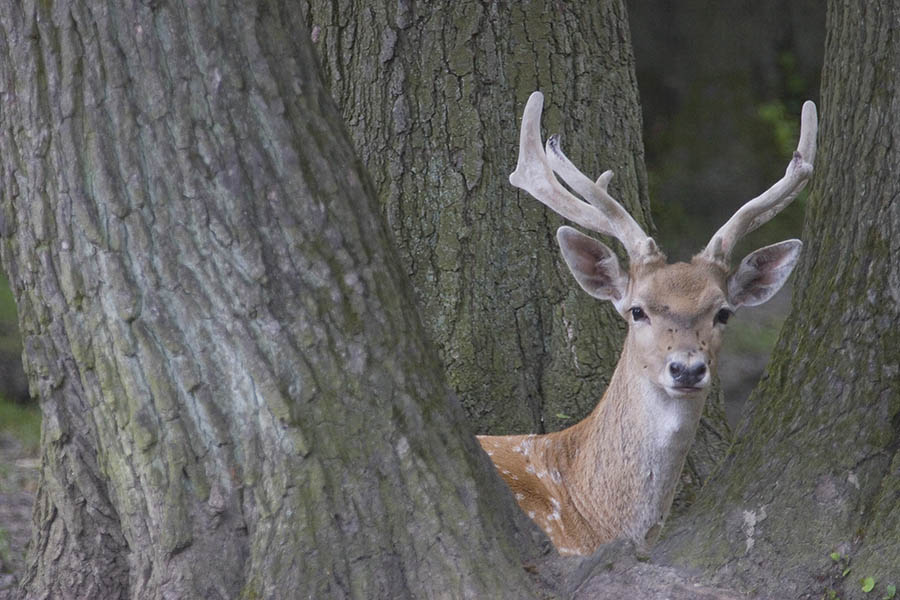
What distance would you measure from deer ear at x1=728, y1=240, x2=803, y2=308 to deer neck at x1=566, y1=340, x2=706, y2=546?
0.52m

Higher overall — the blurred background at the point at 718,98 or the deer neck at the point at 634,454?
the blurred background at the point at 718,98

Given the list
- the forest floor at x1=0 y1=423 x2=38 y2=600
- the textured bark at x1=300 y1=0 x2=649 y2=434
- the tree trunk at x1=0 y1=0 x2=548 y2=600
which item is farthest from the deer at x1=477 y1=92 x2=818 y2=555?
the forest floor at x1=0 y1=423 x2=38 y2=600

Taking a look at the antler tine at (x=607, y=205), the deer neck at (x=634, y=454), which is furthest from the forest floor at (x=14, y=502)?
the antler tine at (x=607, y=205)

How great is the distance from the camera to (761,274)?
203 inches

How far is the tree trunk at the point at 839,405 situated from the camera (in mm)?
3885

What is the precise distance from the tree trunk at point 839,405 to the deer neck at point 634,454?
1.68 ft

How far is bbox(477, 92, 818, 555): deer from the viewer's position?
4.82 meters

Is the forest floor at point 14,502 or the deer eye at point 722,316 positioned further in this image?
the forest floor at point 14,502

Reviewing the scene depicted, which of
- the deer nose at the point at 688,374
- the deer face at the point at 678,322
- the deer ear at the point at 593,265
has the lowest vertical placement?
the deer nose at the point at 688,374

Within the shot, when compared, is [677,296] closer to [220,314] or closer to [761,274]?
[761,274]

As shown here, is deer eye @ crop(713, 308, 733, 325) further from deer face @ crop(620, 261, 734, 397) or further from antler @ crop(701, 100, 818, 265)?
antler @ crop(701, 100, 818, 265)

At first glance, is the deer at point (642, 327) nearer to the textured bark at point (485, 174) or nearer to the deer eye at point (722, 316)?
the deer eye at point (722, 316)

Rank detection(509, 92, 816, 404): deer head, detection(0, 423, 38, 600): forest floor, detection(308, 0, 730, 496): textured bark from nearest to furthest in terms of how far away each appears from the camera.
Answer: detection(509, 92, 816, 404): deer head < detection(0, 423, 38, 600): forest floor < detection(308, 0, 730, 496): textured bark

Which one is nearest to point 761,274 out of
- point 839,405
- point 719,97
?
point 839,405
